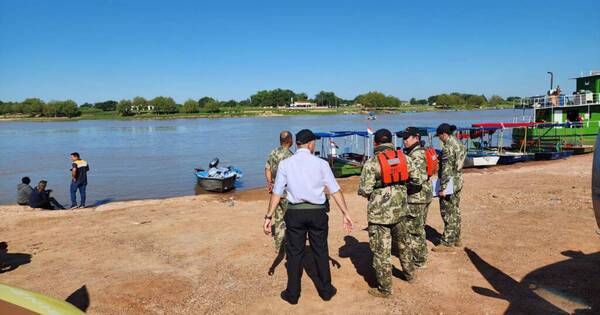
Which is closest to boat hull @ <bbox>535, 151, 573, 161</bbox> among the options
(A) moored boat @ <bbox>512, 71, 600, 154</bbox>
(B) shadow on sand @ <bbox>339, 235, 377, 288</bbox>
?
(A) moored boat @ <bbox>512, 71, 600, 154</bbox>

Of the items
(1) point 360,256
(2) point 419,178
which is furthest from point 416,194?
(1) point 360,256

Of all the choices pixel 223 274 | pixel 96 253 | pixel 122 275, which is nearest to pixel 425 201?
pixel 223 274

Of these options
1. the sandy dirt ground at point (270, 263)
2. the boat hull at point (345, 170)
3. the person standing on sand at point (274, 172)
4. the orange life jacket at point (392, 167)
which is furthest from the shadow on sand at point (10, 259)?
the boat hull at point (345, 170)

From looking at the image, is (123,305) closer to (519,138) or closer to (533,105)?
(519,138)

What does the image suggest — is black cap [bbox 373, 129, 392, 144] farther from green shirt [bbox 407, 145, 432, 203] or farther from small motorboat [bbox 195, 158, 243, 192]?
small motorboat [bbox 195, 158, 243, 192]

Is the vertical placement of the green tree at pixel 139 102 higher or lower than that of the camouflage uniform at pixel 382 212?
higher

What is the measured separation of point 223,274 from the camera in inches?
258

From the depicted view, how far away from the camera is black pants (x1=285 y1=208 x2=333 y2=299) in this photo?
4980mm

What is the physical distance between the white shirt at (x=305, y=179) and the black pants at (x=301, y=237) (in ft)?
0.55

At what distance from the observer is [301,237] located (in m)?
5.04

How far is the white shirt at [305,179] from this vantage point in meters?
4.96

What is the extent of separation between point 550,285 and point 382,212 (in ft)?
8.65

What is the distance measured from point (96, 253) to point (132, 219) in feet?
10.4

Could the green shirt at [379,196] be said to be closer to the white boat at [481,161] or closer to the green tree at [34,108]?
the white boat at [481,161]
